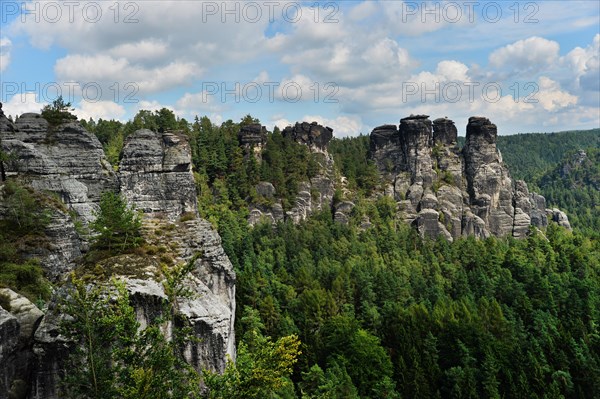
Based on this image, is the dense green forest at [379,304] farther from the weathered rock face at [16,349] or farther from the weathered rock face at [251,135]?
the weathered rock face at [16,349]

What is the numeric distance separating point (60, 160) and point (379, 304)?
123 feet

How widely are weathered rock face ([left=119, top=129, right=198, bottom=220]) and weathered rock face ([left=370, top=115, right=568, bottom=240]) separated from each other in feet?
202

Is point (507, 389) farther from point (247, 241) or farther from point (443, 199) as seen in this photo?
point (443, 199)

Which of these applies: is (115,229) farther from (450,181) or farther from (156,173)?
(450,181)

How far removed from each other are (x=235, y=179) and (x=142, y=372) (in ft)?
245

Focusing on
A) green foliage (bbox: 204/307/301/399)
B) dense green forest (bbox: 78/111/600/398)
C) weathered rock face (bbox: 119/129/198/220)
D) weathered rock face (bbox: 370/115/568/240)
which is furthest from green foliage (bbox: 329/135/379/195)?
green foliage (bbox: 204/307/301/399)

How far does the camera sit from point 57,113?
41.5 metres

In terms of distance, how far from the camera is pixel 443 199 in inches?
3799

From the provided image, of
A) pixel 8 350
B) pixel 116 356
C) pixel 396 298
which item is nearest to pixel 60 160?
pixel 8 350

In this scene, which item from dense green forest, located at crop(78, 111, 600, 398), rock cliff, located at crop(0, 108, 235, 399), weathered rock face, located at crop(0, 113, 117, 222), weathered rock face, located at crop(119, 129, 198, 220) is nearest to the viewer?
rock cliff, located at crop(0, 108, 235, 399)

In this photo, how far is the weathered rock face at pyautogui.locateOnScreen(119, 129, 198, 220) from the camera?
39.7m

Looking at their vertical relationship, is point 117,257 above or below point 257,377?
above

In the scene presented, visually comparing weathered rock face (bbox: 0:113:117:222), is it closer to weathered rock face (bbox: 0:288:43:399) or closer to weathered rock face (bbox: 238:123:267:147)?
weathered rock face (bbox: 0:288:43:399)

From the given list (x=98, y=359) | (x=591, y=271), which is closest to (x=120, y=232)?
(x=98, y=359)
